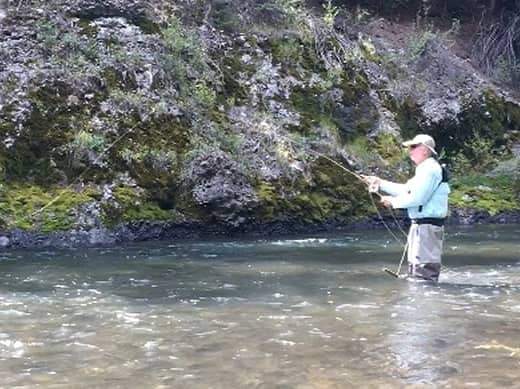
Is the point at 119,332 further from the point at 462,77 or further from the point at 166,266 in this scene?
the point at 462,77

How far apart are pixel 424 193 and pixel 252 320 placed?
283 centimetres

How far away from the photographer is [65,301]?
793 centimetres

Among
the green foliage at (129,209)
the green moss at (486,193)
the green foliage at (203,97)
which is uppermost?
the green foliage at (203,97)

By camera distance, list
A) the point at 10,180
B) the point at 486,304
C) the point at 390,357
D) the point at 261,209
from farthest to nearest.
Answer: the point at 261,209
the point at 10,180
the point at 486,304
the point at 390,357

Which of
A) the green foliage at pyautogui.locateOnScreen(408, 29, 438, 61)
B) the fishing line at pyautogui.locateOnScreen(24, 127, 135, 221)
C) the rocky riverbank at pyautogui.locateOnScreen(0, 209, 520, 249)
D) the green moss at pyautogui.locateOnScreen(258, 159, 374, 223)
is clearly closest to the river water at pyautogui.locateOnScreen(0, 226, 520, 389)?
the rocky riverbank at pyautogui.locateOnScreen(0, 209, 520, 249)

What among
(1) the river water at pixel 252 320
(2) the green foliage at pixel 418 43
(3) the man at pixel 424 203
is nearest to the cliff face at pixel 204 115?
(2) the green foliage at pixel 418 43

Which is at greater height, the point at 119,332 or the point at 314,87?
the point at 314,87

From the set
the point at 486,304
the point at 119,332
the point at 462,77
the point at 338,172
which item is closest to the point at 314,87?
the point at 338,172

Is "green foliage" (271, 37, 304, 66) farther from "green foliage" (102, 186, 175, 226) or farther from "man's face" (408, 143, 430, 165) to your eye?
"man's face" (408, 143, 430, 165)

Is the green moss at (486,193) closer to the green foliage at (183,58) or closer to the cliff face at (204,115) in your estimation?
the cliff face at (204,115)

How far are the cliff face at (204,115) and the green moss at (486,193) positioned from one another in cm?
85

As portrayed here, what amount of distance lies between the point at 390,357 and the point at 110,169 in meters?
7.94

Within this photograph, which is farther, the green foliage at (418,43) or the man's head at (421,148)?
the green foliage at (418,43)

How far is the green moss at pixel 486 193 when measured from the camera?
52.1 ft
